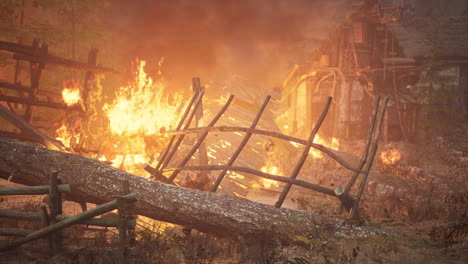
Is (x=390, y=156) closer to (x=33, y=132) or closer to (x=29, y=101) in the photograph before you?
(x=33, y=132)

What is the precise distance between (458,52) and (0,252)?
21.4 metres

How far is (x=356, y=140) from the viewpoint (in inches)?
680

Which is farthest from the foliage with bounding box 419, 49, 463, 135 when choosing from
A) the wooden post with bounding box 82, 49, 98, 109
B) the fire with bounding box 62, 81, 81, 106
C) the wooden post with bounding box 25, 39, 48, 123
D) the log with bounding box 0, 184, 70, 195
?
the wooden post with bounding box 25, 39, 48, 123

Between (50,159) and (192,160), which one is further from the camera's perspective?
(192,160)

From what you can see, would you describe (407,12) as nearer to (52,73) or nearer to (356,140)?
(356,140)

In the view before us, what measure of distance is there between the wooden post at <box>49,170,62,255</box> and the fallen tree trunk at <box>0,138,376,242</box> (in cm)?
110

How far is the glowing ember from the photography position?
39.2 ft

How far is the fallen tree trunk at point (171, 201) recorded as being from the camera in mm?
5121

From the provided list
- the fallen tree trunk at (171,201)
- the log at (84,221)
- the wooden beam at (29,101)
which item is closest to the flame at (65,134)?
the wooden beam at (29,101)

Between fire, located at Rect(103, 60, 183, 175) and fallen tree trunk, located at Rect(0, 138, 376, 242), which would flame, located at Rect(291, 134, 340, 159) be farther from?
fallen tree trunk, located at Rect(0, 138, 376, 242)

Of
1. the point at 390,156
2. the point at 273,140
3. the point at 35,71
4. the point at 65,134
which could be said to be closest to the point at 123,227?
the point at 65,134

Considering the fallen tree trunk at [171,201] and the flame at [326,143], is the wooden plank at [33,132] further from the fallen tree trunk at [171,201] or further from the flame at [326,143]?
the flame at [326,143]

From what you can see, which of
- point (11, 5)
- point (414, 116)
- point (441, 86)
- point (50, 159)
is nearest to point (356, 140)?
point (414, 116)

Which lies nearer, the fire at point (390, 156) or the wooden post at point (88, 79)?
the wooden post at point (88, 79)
